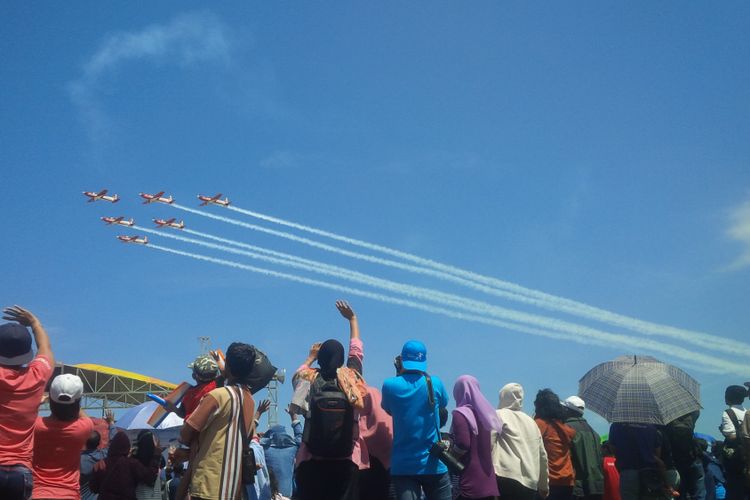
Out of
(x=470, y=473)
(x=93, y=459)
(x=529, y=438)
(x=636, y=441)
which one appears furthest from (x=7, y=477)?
(x=636, y=441)

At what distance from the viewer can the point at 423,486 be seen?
6.86 meters

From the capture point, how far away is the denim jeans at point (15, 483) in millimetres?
5254

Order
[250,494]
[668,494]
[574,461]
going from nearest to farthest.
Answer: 1. [668,494]
2. [250,494]
3. [574,461]

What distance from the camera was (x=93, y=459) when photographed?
27.7 ft

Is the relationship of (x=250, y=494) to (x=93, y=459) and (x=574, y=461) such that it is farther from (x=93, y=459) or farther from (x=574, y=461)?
(x=574, y=461)

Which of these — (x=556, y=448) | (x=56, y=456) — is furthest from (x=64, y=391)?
(x=556, y=448)

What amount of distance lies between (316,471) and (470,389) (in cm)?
188

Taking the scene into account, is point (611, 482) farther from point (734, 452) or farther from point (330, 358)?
point (330, 358)

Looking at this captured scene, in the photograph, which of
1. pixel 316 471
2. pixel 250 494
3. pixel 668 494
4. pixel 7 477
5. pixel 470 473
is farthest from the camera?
pixel 250 494

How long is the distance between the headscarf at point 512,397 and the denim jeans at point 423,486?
1400mm

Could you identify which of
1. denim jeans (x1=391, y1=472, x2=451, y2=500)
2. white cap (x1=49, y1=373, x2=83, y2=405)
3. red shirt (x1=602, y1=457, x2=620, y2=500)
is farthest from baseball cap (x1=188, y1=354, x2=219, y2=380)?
red shirt (x1=602, y1=457, x2=620, y2=500)

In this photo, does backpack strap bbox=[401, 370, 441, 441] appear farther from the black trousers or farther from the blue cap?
the black trousers

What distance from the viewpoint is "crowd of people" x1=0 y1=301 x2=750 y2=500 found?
5.46 metres

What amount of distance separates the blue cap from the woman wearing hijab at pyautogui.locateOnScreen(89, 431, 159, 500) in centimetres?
331
